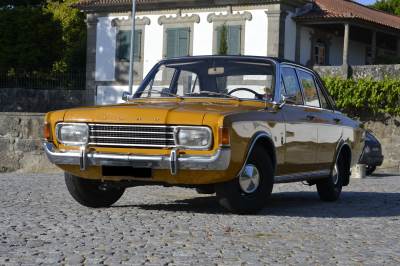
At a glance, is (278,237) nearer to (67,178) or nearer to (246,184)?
(246,184)

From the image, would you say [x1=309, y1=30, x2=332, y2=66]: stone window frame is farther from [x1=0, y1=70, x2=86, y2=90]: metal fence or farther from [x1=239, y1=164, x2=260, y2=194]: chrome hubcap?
[x1=239, y1=164, x2=260, y2=194]: chrome hubcap

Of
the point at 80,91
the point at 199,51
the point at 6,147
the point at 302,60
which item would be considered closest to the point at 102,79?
the point at 80,91

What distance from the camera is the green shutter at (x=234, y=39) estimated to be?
37.2m

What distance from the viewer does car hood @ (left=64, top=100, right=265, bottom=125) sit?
27.9 feet

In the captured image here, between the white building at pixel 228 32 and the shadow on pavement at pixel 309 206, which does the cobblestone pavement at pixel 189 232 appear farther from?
the white building at pixel 228 32

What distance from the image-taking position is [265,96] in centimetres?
991

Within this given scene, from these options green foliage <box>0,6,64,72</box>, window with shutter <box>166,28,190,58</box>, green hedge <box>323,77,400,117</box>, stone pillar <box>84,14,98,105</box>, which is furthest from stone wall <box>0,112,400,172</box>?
green foliage <box>0,6,64,72</box>

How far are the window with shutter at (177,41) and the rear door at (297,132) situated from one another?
92.9 feet

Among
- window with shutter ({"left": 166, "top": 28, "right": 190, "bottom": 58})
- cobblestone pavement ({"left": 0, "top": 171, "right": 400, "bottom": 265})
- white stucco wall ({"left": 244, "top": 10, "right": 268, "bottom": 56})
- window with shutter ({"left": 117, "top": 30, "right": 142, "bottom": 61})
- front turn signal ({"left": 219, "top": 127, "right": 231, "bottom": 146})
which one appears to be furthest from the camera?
window with shutter ({"left": 117, "top": 30, "right": 142, "bottom": 61})

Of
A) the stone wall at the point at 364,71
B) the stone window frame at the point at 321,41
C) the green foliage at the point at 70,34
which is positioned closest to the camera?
the stone wall at the point at 364,71

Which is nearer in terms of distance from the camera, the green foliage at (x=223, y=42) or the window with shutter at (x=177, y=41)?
the green foliage at (x=223, y=42)

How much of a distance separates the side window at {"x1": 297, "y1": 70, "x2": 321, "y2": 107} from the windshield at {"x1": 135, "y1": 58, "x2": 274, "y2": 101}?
0.95 metres

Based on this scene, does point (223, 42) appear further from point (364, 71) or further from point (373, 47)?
point (373, 47)

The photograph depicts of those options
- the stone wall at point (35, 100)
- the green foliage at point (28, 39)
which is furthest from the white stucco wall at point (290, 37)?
the green foliage at point (28, 39)
